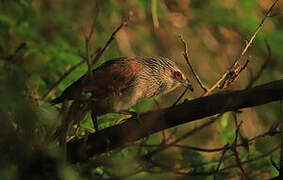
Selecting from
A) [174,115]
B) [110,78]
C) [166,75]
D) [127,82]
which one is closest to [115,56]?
[110,78]

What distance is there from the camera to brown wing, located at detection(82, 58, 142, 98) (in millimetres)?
3645

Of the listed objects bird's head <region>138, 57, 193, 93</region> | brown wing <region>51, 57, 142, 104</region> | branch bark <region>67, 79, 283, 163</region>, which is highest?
bird's head <region>138, 57, 193, 93</region>

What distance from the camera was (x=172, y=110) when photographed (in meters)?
2.60

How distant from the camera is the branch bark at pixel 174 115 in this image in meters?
2.39

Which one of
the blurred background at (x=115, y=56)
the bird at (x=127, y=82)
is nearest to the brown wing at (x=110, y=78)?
the bird at (x=127, y=82)

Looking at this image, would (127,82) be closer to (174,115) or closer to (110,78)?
(110,78)

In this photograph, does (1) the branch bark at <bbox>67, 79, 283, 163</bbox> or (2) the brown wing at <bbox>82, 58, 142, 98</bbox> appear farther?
(2) the brown wing at <bbox>82, 58, 142, 98</bbox>

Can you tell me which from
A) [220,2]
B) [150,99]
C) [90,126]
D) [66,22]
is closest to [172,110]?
[90,126]

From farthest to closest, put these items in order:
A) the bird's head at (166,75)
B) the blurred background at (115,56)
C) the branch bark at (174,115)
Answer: the bird's head at (166,75) < the branch bark at (174,115) < the blurred background at (115,56)

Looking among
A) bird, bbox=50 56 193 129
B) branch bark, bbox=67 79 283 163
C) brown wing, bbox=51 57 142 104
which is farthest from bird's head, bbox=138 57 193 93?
branch bark, bbox=67 79 283 163

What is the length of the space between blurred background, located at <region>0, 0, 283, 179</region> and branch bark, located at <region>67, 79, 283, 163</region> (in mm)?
114

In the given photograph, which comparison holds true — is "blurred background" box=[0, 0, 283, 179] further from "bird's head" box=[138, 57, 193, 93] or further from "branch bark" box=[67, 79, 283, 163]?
"bird's head" box=[138, 57, 193, 93]

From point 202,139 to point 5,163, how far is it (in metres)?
6.40

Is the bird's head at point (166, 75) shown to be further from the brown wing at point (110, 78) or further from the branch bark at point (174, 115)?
the branch bark at point (174, 115)
